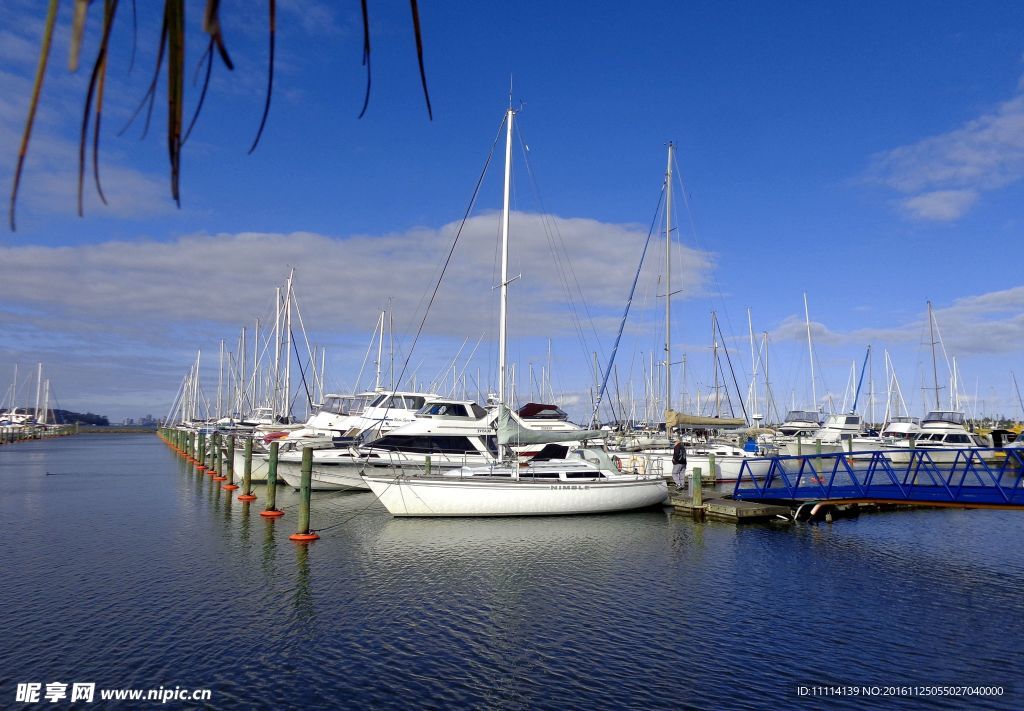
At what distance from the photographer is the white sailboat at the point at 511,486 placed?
23.2 m

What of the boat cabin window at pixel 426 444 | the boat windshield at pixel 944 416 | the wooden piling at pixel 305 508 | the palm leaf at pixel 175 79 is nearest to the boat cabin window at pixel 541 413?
the boat cabin window at pixel 426 444

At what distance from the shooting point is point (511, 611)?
1375 centimetres

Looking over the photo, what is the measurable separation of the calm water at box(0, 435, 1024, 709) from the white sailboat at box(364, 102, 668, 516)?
2.62ft

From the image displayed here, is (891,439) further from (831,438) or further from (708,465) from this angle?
(708,465)

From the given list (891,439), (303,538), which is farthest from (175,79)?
(891,439)

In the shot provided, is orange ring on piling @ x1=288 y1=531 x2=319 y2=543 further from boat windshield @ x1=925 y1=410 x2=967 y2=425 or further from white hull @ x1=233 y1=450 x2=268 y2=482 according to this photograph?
boat windshield @ x1=925 y1=410 x2=967 y2=425

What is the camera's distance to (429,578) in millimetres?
16125

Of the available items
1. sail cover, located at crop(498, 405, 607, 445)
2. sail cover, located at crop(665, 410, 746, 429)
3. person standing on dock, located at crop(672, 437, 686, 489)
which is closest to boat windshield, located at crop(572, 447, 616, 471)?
sail cover, located at crop(498, 405, 607, 445)

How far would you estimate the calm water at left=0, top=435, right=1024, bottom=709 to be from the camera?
10336 millimetres

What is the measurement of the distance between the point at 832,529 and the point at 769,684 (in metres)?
14.2

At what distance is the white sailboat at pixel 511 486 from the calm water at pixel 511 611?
798 millimetres

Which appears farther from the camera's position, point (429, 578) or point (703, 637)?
point (429, 578)

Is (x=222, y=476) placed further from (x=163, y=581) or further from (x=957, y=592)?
(x=957, y=592)

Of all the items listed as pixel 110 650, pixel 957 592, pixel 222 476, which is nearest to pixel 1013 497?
pixel 957 592
